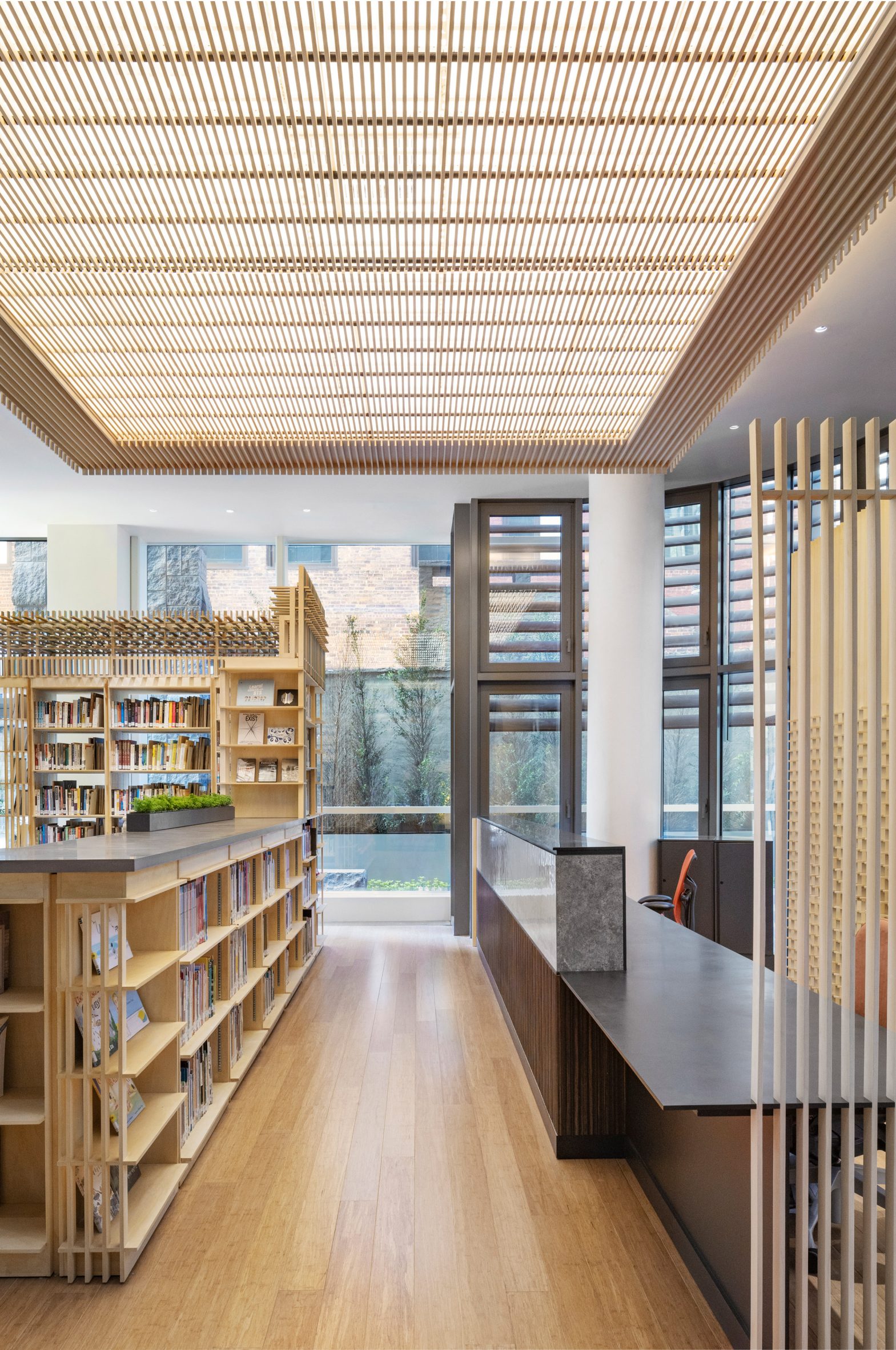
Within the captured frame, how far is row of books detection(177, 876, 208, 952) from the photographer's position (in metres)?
3.57

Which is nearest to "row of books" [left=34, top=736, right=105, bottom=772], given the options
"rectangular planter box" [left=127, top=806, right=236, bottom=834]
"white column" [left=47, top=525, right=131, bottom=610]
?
"white column" [left=47, top=525, right=131, bottom=610]

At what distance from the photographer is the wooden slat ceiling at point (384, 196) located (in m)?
2.05

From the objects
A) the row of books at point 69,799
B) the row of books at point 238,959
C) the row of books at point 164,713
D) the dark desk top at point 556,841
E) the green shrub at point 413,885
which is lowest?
the green shrub at point 413,885

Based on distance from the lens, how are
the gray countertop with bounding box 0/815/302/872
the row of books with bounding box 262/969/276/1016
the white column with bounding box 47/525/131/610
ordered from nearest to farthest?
the gray countertop with bounding box 0/815/302/872, the row of books with bounding box 262/969/276/1016, the white column with bounding box 47/525/131/610

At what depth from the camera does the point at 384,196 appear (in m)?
2.52

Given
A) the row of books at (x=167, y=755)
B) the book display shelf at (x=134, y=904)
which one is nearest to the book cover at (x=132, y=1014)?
the book display shelf at (x=134, y=904)

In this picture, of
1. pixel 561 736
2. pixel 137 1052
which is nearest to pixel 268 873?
pixel 137 1052

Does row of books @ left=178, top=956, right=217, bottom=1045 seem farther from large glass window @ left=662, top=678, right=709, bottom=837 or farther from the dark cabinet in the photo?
large glass window @ left=662, top=678, right=709, bottom=837

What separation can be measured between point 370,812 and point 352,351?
7.18m

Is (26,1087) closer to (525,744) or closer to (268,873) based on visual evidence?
(268,873)

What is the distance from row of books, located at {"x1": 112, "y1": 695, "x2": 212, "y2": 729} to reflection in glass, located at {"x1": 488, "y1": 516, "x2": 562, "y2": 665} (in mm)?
2651

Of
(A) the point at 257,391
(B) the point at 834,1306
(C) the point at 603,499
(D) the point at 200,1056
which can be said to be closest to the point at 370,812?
(C) the point at 603,499

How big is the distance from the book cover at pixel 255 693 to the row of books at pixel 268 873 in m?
1.59

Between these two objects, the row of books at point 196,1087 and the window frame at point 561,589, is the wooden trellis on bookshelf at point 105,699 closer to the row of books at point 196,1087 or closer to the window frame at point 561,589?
the window frame at point 561,589
